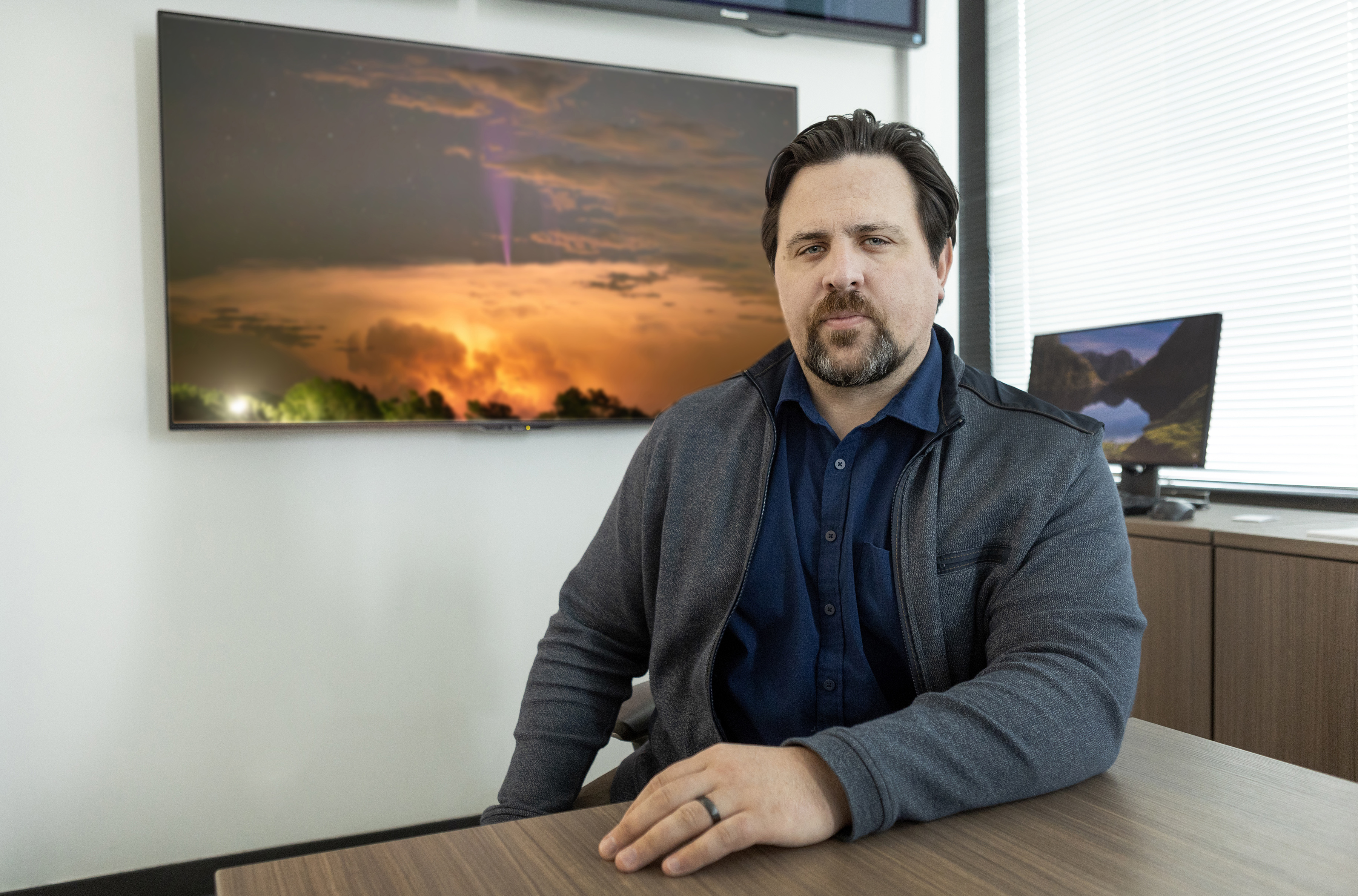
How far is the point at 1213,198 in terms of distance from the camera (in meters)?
2.49

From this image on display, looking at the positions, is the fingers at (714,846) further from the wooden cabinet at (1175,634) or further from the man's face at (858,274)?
the wooden cabinet at (1175,634)

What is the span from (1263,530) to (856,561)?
1105 mm

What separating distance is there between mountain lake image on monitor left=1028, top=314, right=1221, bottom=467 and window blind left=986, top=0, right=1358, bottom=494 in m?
0.30

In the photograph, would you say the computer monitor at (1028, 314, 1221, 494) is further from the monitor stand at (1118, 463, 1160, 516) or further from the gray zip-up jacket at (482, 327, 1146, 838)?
the gray zip-up jacket at (482, 327, 1146, 838)

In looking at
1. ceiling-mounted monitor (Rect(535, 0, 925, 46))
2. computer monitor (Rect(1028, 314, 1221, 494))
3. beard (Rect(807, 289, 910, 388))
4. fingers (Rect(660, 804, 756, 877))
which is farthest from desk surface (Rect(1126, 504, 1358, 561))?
ceiling-mounted monitor (Rect(535, 0, 925, 46))

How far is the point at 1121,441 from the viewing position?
2.26 metres

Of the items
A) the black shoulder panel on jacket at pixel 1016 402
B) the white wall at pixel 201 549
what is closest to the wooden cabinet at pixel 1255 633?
the black shoulder panel on jacket at pixel 1016 402

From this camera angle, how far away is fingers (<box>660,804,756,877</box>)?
0.76 m

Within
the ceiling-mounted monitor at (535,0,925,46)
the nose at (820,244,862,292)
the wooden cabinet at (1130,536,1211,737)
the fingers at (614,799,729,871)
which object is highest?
the ceiling-mounted monitor at (535,0,925,46)

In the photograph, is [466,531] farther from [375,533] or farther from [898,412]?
[898,412]

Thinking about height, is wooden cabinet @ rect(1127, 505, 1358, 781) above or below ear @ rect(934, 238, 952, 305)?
below

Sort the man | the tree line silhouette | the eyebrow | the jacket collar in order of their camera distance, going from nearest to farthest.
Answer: the man, the jacket collar, the eyebrow, the tree line silhouette

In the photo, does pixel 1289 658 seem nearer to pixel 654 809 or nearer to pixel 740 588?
pixel 740 588

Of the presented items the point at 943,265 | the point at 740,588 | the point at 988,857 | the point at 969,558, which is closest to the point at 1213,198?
the point at 943,265
